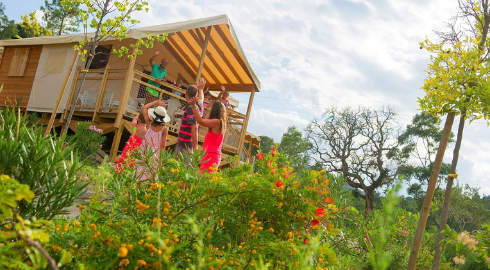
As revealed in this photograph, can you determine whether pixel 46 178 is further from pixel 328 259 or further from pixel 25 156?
pixel 328 259

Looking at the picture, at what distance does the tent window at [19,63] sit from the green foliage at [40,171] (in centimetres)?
1562

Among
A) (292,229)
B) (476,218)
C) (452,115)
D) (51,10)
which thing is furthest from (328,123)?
(292,229)

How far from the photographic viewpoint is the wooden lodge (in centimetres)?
1071

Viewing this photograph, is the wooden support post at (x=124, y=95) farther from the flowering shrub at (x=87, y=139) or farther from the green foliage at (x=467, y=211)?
the green foliage at (x=467, y=211)

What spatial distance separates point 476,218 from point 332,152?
1179cm

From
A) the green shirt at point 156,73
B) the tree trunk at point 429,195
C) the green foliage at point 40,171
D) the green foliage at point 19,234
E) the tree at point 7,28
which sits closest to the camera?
the green foliage at point 19,234

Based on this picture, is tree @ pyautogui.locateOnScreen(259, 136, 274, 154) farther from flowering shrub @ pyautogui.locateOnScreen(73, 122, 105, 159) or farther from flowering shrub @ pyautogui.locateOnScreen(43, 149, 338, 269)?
flowering shrub @ pyautogui.locateOnScreen(43, 149, 338, 269)

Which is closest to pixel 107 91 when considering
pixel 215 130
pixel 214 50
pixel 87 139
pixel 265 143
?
pixel 87 139

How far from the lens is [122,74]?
45.0 feet

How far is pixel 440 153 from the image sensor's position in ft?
11.5

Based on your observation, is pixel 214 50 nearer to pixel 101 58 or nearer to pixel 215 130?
pixel 101 58

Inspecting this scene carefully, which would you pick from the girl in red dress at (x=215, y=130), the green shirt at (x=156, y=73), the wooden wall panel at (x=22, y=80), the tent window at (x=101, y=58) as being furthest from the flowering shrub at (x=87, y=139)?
the wooden wall panel at (x=22, y=80)

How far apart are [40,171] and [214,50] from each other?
12026 mm

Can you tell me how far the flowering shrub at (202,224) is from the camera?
123 centimetres
